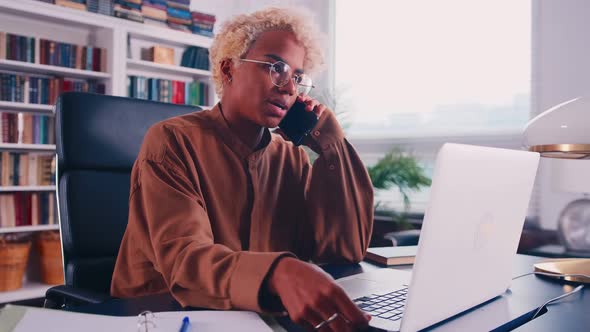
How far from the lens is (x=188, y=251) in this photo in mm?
793

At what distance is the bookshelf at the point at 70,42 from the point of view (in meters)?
3.16

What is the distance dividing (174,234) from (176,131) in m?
0.34

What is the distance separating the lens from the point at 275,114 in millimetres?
1231

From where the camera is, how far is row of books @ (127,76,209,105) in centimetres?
372

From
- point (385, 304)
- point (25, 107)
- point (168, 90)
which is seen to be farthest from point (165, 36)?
point (385, 304)

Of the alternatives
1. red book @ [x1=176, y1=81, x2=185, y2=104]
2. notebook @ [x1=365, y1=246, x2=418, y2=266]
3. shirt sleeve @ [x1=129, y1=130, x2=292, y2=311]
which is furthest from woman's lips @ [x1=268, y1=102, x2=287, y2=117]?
red book @ [x1=176, y1=81, x2=185, y2=104]

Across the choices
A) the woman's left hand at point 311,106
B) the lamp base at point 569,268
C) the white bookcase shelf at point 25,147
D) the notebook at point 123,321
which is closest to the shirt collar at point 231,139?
the woman's left hand at point 311,106

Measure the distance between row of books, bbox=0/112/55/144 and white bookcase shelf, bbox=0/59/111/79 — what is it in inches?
11.4

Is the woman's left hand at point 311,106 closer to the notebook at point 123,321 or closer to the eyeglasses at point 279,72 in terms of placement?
the eyeglasses at point 279,72

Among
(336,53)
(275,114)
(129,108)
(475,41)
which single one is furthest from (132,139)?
(336,53)

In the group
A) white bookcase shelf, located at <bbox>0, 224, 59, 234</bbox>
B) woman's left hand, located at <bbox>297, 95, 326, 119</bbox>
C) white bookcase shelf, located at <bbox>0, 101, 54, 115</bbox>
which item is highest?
white bookcase shelf, located at <bbox>0, 101, 54, 115</bbox>

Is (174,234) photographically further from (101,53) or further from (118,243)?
(101,53)

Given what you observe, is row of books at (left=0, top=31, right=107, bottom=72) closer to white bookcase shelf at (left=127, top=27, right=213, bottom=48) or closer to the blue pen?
white bookcase shelf at (left=127, top=27, right=213, bottom=48)

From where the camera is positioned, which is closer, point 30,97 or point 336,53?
point 30,97
